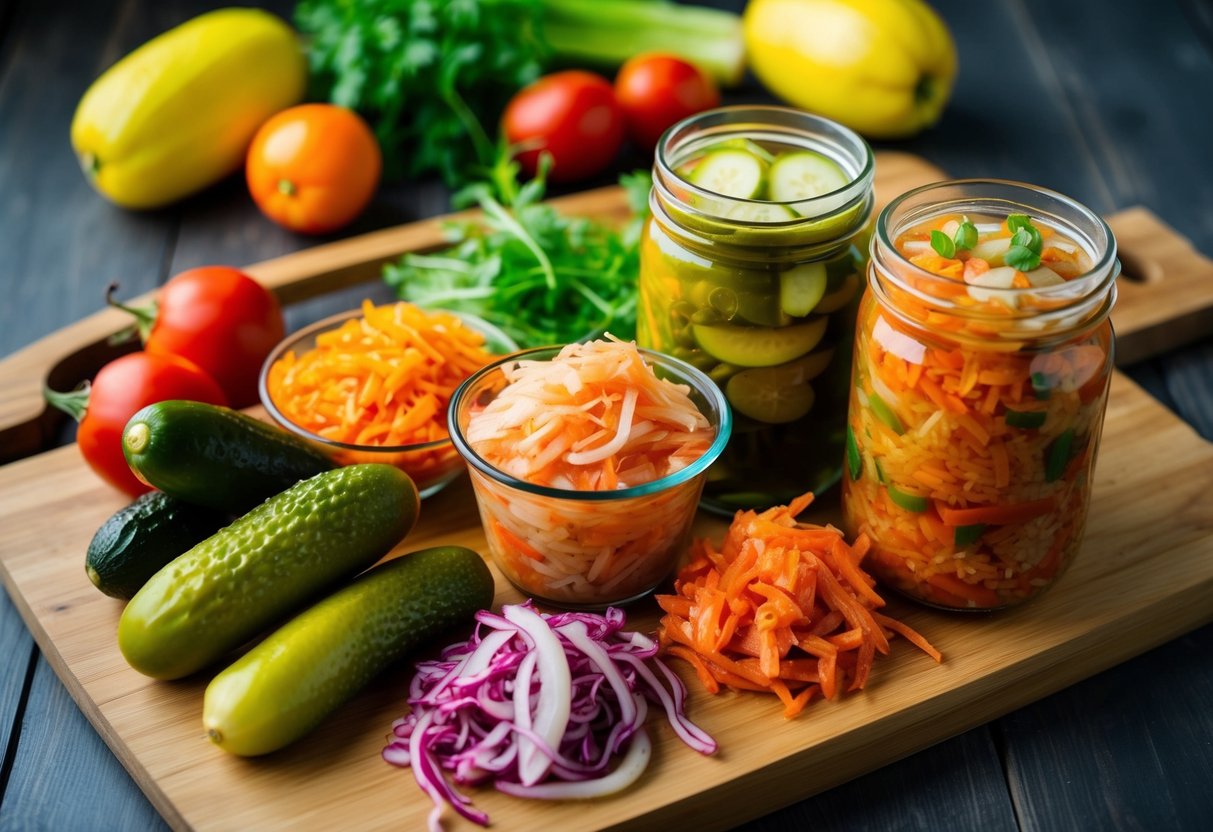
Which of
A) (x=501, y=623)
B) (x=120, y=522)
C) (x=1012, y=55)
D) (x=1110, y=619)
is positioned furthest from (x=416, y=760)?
(x=1012, y=55)

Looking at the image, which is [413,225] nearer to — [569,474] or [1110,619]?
[569,474]

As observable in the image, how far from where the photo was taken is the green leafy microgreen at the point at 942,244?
85.7 inches

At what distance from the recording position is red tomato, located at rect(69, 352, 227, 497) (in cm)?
275

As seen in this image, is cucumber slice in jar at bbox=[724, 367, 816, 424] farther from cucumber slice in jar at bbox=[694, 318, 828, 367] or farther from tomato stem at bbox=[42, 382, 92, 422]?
tomato stem at bbox=[42, 382, 92, 422]

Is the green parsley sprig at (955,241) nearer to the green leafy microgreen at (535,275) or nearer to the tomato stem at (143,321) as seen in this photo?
the green leafy microgreen at (535,275)

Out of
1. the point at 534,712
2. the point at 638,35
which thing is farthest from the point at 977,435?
the point at 638,35

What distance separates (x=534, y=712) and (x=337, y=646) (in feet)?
1.27

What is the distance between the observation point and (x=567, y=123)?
4133 millimetres

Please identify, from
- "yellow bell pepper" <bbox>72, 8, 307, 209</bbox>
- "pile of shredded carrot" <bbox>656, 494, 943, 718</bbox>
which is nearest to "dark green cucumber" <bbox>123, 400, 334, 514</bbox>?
"pile of shredded carrot" <bbox>656, 494, 943, 718</bbox>

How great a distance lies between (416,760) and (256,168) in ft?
7.99

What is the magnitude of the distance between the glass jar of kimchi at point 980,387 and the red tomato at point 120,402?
62.1 inches

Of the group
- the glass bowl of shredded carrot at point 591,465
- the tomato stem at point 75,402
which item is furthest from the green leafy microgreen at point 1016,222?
the tomato stem at point 75,402

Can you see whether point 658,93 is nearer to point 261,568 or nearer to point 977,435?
point 977,435

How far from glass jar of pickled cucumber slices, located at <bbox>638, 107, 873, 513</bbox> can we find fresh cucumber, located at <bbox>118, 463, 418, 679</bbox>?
2.38 ft
